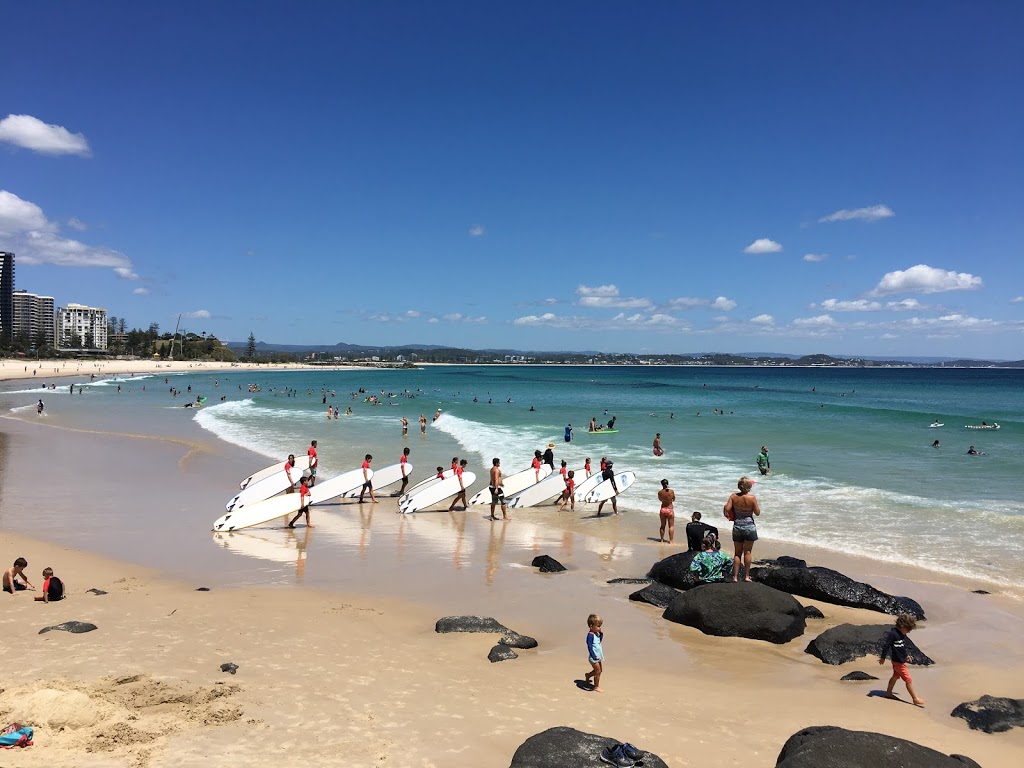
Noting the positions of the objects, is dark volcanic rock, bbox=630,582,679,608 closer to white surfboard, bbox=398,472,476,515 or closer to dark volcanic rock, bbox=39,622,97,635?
dark volcanic rock, bbox=39,622,97,635

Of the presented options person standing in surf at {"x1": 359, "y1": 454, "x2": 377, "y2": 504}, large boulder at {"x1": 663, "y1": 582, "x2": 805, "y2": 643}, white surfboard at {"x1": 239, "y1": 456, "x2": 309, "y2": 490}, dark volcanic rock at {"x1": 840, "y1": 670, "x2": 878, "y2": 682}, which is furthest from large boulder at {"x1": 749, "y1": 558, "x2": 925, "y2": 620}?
white surfboard at {"x1": 239, "y1": 456, "x2": 309, "y2": 490}

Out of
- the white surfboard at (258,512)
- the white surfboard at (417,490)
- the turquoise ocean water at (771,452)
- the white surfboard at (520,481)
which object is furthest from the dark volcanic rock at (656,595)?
the white surfboard at (520,481)

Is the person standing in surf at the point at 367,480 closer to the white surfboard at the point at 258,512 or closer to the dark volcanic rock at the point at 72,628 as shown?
the white surfboard at the point at 258,512

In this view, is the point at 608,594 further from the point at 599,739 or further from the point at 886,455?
the point at 886,455

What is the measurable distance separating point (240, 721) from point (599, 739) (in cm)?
318

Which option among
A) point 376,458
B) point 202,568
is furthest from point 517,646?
point 376,458

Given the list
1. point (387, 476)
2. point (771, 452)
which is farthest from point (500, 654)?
point (771, 452)

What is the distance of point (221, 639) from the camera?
8.20m

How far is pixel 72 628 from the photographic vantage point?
8.27 m

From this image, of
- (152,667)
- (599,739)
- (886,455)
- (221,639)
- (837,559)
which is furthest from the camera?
(886,455)

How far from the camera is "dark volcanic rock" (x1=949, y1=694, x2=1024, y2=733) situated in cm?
636

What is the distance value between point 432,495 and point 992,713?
40.8 ft

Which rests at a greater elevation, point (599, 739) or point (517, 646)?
point (599, 739)

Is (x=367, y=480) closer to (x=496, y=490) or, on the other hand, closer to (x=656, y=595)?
(x=496, y=490)
